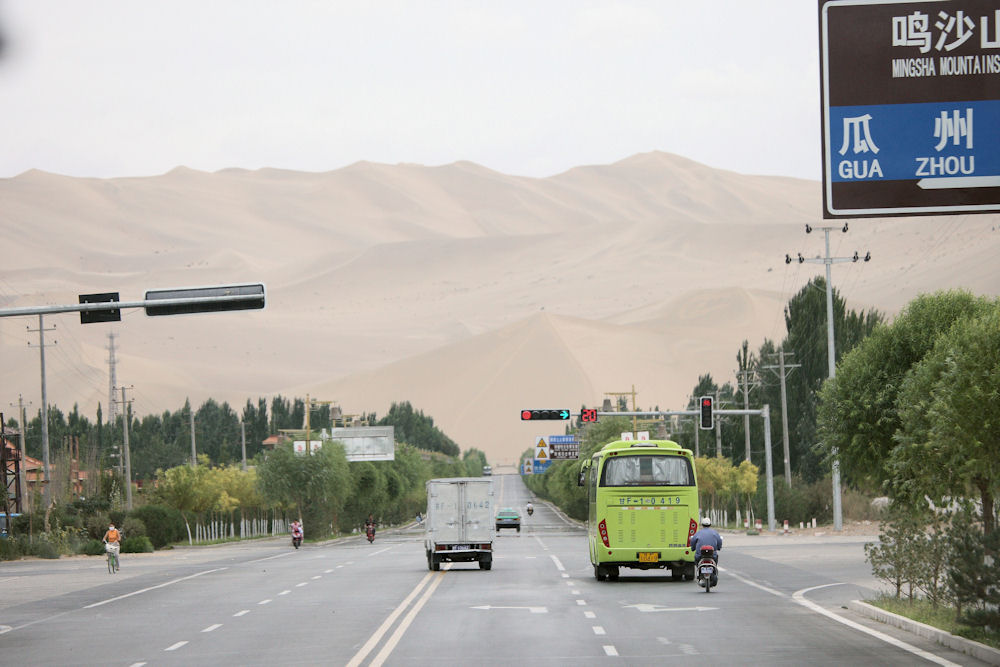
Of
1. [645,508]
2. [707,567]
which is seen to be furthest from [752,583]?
[707,567]

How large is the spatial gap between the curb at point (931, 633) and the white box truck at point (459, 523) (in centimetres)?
1875

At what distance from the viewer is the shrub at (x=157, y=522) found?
7762cm

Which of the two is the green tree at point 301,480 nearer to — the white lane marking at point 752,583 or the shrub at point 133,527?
the shrub at point 133,527

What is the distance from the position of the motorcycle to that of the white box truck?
13287 millimetres

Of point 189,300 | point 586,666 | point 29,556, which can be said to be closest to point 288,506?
point 29,556

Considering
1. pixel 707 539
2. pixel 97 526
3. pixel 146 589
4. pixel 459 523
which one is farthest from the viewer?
pixel 97 526

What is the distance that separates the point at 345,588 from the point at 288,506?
65.6 metres

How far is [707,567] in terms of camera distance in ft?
105

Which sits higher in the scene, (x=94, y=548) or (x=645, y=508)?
(x=645, y=508)

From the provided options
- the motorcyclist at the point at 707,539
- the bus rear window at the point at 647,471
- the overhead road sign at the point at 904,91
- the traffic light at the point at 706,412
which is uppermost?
the overhead road sign at the point at 904,91

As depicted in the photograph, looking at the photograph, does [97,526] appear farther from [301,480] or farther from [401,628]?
[401,628]

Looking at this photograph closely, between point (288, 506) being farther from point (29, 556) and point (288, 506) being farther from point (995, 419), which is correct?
point (995, 419)

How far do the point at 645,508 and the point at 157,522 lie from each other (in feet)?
160

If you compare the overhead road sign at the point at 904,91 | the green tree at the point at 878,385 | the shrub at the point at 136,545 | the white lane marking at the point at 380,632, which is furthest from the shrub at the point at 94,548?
the overhead road sign at the point at 904,91
